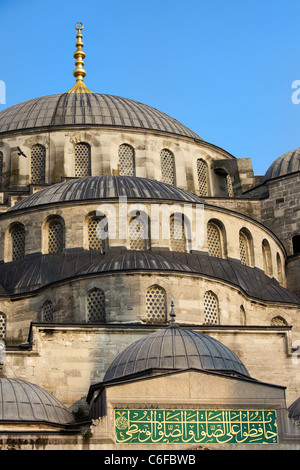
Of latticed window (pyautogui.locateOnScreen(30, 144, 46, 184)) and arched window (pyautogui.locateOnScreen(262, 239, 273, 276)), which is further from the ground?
latticed window (pyautogui.locateOnScreen(30, 144, 46, 184))

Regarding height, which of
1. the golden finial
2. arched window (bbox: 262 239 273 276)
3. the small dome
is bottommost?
the small dome

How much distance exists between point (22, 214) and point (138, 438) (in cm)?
1269

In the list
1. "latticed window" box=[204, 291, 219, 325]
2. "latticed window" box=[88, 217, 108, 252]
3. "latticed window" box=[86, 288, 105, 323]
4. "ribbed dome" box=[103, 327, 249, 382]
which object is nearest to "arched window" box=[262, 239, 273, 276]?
"latticed window" box=[204, 291, 219, 325]

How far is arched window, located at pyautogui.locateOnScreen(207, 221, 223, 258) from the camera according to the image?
1438 inches

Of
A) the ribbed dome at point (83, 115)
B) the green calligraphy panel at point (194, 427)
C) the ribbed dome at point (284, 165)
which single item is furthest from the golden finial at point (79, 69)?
the green calligraphy panel at point (194, 427)

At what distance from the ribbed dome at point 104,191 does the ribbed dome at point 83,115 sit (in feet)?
21.4

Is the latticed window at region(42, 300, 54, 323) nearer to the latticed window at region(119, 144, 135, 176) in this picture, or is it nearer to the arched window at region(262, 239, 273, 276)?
the arched window at region(262, 239, 273, 276)

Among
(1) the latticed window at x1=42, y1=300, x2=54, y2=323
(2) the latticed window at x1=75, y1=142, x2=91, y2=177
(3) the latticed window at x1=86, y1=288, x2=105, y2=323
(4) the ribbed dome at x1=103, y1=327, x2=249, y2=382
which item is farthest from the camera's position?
(2) the latticed window at x1=75, y1=142, x2=91, y2=177

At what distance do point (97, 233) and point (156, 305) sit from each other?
4.19 meters

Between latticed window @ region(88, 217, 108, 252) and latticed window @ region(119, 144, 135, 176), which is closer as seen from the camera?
latticed window @ region(88, 217, 108, 252)

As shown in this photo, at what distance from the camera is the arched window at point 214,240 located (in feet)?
120

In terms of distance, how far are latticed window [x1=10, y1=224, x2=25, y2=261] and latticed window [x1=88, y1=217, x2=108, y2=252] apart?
2.22m
